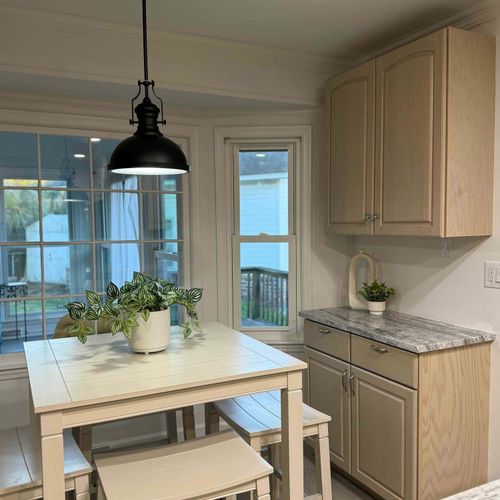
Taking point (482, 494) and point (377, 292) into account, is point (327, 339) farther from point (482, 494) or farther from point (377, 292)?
point (482, 494)

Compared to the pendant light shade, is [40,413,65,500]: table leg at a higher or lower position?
lower

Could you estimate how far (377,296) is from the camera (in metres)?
2.90

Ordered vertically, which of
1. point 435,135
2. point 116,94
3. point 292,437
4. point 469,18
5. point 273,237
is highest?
point 469,18

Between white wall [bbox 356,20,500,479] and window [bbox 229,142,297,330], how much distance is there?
0.66 metres

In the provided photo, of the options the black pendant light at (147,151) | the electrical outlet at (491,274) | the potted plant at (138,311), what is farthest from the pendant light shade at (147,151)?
the electrical outlet at (491,274)

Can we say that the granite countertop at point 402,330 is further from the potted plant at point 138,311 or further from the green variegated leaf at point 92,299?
the green variegated leaf at point 92,299

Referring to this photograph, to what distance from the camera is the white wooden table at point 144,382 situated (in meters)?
1.54

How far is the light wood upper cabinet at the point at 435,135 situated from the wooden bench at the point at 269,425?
1.07 metres

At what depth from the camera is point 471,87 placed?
2.29 m

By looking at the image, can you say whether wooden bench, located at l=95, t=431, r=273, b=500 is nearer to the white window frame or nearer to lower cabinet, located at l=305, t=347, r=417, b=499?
lower cabinet, located at l=305, t=347, r=417, b=499

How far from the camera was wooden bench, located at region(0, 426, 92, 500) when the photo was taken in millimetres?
1663

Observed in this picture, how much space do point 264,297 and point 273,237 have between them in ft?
1.47

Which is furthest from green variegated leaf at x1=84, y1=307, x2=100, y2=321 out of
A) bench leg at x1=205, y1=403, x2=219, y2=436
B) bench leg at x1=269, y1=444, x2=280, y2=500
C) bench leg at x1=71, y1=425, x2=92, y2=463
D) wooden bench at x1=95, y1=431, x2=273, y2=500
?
bench leg at x1=269, y1=444, x2=280, y2=500

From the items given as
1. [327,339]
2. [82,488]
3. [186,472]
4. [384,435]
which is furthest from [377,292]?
[82,488]
